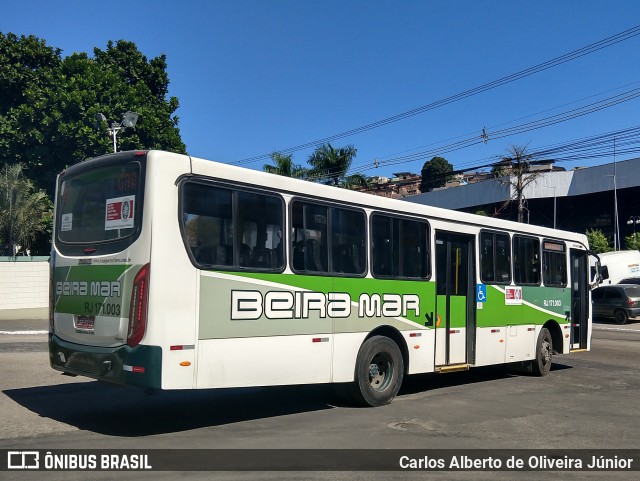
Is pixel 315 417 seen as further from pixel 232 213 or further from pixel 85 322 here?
pixel 85 322

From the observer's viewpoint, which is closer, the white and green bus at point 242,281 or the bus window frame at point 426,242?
the white and green bus at point 242,281

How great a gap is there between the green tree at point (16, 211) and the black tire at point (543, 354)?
2391 cm

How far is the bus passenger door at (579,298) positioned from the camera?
14.4 metres

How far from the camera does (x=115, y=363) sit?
6801 mm

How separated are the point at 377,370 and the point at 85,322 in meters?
4.20

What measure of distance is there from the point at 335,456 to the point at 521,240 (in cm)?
754

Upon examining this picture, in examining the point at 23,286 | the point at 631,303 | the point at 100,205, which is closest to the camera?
the point at 100,205

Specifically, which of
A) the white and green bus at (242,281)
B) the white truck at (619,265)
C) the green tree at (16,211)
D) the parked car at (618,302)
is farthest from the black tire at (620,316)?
the green tree at (16,211)

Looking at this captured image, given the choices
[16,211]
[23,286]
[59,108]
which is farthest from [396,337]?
[59,108]

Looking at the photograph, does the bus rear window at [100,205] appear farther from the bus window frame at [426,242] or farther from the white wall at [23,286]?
the white wall at [23,286]

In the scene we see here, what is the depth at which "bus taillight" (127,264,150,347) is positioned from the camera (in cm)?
658

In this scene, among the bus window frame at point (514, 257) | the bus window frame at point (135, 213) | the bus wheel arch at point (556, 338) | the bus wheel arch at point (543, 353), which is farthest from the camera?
the bus wheel arch at point (556, 338)

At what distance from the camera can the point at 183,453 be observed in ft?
21.0

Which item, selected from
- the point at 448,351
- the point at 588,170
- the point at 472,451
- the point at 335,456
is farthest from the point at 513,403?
the point at 588,170
